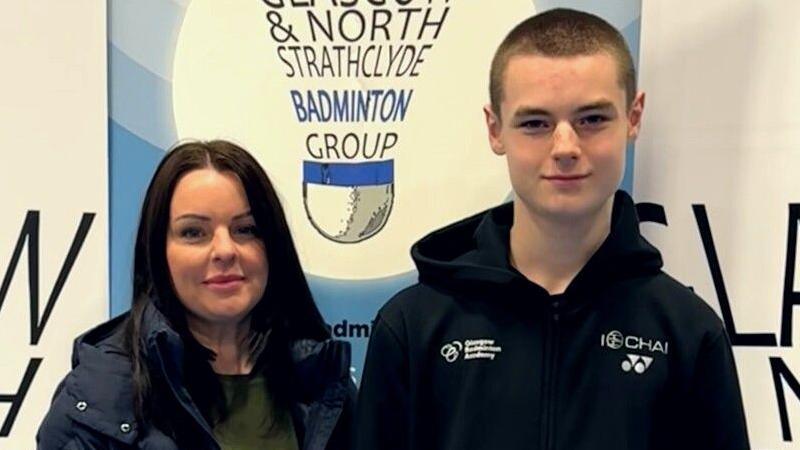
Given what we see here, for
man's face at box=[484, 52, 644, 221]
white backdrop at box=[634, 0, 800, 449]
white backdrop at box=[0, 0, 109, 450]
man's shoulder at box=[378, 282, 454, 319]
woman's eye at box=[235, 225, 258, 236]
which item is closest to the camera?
man's face at box=[484, 52, 644, 221]

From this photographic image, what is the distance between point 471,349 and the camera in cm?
104

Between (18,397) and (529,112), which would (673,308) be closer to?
(529,112)

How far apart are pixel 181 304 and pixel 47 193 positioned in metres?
0.39

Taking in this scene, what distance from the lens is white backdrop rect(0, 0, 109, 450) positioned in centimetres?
139

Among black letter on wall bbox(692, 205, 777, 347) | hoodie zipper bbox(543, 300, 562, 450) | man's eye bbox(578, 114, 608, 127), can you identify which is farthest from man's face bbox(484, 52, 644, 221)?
black letter on wall bbox(692, 205, 777, 347)

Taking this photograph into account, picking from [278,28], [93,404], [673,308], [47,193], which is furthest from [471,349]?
[47,193]

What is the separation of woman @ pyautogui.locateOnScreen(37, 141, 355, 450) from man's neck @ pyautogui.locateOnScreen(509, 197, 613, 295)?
311 millimetres

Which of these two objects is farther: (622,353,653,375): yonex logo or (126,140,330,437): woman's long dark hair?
(126,140,330,437): woman's long dark hair

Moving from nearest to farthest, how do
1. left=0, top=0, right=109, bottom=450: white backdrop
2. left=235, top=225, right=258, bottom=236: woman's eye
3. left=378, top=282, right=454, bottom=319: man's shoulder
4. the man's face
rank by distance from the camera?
the man's face → left=378, top=282, right=454, bottom=319: man's shoulder → left=235, top=225, right=258, bottom=236: woman's eye → left=0, top=0, right=109, bottom=450: white backdrop

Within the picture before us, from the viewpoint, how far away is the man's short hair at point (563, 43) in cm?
100

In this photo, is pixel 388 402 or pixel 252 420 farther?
pixel 252 420

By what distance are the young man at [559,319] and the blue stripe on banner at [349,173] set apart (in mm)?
318

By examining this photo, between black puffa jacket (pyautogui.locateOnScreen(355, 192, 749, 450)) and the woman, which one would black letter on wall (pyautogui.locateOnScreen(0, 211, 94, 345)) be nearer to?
the woman

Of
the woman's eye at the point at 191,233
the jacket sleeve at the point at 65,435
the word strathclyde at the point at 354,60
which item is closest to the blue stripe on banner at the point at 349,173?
the word strathclyde at the point at 354,60
